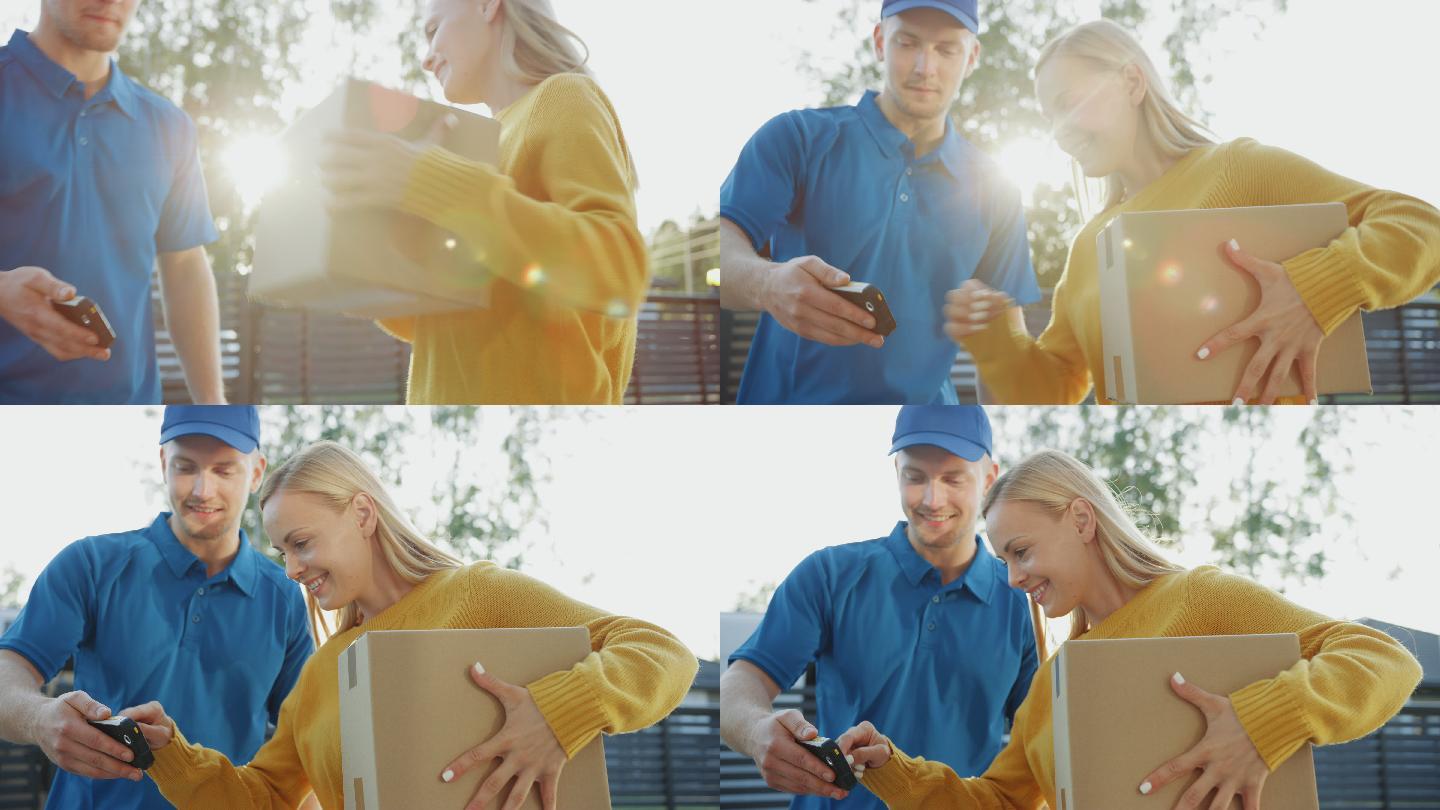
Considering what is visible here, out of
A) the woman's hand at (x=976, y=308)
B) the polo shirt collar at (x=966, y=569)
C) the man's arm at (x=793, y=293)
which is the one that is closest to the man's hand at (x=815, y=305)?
the man's arm at (x=793, y=293)

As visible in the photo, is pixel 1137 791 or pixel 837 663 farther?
pixel 837 663

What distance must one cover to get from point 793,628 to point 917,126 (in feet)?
3.03

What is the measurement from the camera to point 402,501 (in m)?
2.87

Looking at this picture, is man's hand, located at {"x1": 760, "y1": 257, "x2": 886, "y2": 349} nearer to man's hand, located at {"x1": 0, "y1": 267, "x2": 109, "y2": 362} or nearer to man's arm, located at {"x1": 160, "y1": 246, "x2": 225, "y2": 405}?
man's arm, located at {"x1": 160, "y1": 246, "x2": 225, "y2": 405}

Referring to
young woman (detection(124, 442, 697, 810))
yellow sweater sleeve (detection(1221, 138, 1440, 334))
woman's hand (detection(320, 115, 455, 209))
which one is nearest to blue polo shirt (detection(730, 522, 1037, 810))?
young woman (detection(124, 442, 697, 810))

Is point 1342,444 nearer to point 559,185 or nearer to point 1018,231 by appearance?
point 1018,231

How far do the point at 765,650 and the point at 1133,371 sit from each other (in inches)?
32.5

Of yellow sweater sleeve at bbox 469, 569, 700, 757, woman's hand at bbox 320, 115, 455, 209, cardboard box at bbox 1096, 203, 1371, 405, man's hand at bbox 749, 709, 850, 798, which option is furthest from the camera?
man's hand at bbox 749, 709, 850, 798

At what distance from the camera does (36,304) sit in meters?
2.64

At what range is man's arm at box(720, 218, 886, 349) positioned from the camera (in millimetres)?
2842

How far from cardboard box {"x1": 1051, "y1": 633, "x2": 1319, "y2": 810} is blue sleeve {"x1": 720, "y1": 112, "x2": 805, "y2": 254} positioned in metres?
0.91

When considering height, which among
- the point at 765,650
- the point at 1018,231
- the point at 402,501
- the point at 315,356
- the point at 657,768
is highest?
the point at 1018,231

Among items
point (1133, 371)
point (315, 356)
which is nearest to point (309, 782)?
point (315, 356)

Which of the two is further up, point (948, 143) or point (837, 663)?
point (948, 143)
